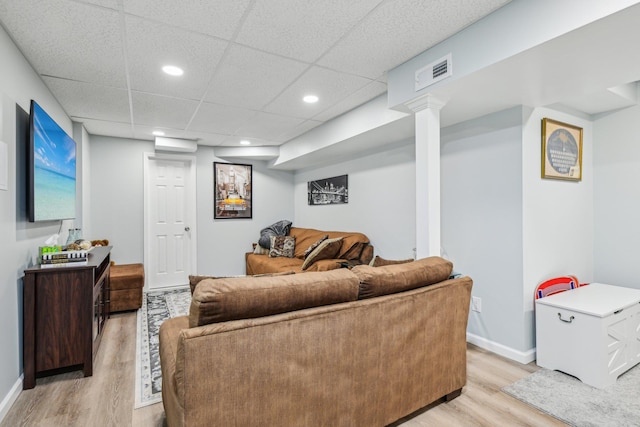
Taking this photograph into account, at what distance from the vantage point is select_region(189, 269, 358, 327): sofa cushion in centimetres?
128

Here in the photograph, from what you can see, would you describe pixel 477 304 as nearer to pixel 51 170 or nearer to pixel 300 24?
pixel 300 24

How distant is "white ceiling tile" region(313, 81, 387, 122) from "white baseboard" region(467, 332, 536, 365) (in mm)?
2327

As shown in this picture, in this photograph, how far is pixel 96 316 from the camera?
2678 millimetres

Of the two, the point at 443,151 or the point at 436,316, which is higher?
the point at 443,151

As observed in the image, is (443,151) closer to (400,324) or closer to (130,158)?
(400,324)

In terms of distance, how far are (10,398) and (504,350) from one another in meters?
3.44

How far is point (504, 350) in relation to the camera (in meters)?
2.62

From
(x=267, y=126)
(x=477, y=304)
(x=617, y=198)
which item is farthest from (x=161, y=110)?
(x=617, y=198)

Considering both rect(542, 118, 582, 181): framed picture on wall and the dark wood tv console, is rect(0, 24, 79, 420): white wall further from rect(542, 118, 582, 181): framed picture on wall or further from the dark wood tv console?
rect(542, 118, 582, 181): framed picture on wall

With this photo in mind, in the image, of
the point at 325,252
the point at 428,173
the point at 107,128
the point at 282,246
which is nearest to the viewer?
the point at 428,173

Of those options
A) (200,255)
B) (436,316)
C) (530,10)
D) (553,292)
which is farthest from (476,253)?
(200,255)

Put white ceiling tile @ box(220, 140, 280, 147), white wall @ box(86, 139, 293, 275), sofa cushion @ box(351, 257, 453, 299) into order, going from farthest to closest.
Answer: white ceiling tile @ box(220, 140, 280, 147), white wall @ box(86, 139, 293, 275), sofa cushion @ box(351, 257, 453, 299)

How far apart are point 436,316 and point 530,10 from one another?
5.48 feet

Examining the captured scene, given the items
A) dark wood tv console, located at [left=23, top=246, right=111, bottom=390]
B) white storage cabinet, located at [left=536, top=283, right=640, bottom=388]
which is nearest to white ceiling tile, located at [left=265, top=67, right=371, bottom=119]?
dark wood tv console, located at [left=23, top=246, right=111, bottom=390]
